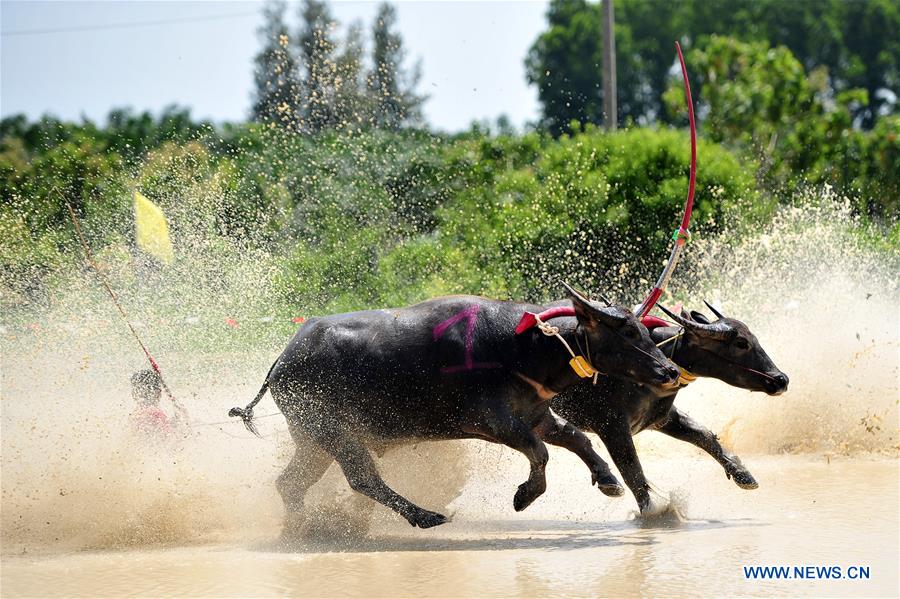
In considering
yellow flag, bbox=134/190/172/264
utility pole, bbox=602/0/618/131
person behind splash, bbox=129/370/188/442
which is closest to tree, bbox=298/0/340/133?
yellow flag, bbox=134/190/172/264

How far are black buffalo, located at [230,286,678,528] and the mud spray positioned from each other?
46cm

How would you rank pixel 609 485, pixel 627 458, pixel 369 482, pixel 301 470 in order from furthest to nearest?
pixel 301 470 < pixel 627 458 < pixel 369 482 < pixel 609 485

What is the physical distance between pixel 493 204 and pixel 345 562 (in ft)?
26.7

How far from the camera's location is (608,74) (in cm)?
1762

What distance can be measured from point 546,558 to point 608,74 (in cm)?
1205

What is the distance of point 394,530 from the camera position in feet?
26.0

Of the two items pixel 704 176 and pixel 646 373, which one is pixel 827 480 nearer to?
pixel 646 373

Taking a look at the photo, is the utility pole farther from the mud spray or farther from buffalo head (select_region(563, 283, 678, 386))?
buffalo head (select_region(563, 283, 678, 386))

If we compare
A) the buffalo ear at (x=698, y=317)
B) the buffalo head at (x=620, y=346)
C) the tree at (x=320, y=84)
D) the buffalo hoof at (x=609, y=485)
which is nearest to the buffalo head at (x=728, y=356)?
the buffalo ear at (x=698, y=317)

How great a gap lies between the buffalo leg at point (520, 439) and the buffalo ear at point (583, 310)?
718 mm

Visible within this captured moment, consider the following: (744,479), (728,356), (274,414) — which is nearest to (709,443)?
(744,479)

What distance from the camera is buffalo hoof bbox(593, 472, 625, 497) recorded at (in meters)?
7.36

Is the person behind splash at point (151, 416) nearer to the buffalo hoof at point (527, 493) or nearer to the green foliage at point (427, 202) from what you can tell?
the buffalo hoof at point (527, 493)

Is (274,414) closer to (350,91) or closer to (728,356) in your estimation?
(728,356)
